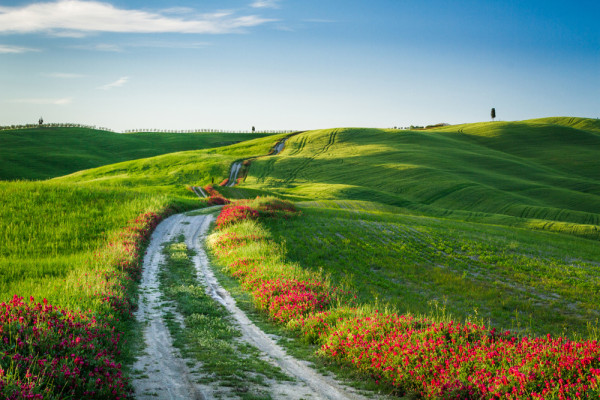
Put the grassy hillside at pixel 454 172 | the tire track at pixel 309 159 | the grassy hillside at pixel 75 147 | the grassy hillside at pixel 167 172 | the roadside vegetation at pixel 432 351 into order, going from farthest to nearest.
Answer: the grassy hillside at pixel 75 147
the tire track at pixel 309 159
the grassy hillside at pixel 167 172
the grassy hillside at pixel 454 172
the roadside vegetation at pixel 432 351

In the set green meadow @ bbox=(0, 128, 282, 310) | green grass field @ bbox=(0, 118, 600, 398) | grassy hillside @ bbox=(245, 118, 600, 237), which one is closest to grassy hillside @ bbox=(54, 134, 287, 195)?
green grass field @ bbox=(0, 118, 600, 398)

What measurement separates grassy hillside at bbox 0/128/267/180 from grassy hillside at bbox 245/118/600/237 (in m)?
60.6

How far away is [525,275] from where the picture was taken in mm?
23703

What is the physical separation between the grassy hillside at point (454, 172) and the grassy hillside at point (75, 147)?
199ft

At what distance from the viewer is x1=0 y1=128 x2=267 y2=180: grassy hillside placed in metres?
109

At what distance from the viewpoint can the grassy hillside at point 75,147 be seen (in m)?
109

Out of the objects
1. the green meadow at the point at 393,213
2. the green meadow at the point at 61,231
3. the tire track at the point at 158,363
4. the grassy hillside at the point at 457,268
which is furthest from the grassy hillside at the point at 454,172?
the tire track at the point at 158,363

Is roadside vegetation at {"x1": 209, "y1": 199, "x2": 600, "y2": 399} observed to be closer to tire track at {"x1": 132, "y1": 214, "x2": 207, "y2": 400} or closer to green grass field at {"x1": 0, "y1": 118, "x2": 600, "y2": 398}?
tire track at {"x1": 132, "y1": 214, "x2": 207, "y2": 400}

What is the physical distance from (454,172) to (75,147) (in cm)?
12227

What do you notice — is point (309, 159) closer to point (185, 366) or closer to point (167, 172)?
point (167, 172)

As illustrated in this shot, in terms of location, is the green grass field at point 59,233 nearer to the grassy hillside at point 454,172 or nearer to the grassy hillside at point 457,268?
the grassy hillside at point 457,268

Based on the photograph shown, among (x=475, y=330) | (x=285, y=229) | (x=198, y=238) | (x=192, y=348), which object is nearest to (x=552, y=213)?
(x=285, y=229)

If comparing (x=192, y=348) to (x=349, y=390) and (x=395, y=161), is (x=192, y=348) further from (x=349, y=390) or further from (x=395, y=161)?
(x=395, y=161)

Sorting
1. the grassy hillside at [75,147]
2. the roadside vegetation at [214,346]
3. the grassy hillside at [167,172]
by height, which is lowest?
the roadside vegetation at [214,346]
